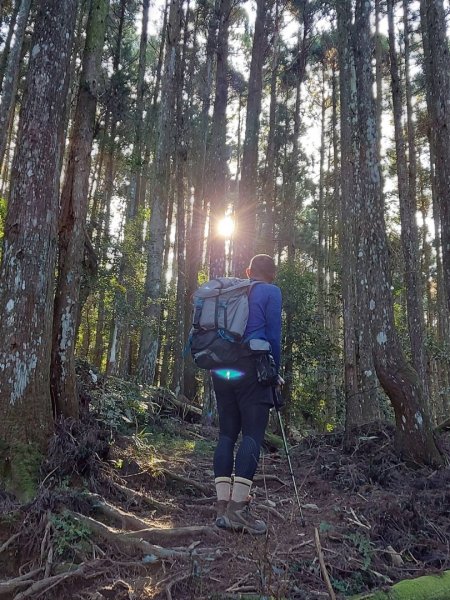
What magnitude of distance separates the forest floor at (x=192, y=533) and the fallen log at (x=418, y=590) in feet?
0.31

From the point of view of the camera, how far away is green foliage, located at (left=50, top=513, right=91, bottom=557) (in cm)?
310

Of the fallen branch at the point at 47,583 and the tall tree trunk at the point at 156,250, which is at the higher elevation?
the tall tree trunk at the point at 156,250

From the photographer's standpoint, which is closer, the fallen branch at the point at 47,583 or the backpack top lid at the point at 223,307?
the fallen branch at the point at 47,583

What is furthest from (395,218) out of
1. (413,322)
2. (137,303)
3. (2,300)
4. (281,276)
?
(2,300)

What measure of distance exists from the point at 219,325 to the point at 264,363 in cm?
47

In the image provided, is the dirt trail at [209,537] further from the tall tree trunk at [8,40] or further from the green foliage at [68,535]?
the tall tree trunk at [8,40]

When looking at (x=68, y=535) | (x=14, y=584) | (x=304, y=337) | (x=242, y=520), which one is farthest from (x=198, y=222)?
(x=14, y=584)

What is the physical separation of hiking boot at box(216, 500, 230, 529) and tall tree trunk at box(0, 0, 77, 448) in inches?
63.1

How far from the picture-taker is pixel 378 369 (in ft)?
19.4

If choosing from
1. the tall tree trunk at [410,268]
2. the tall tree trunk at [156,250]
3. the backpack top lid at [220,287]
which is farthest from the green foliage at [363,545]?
the tall tree trunk at [156,250]

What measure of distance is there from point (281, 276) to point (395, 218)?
7.69 metres

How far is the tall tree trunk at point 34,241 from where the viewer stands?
4.09 meters

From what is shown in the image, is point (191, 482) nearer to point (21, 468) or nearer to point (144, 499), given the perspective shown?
point (144, 499)

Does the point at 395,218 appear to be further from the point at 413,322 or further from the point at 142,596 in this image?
the point at 142,596
